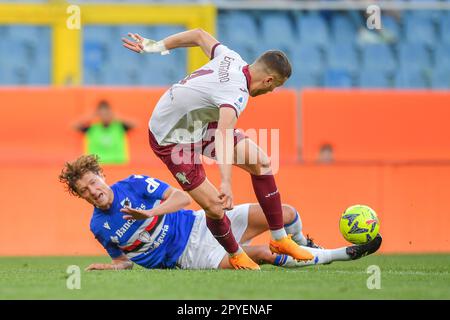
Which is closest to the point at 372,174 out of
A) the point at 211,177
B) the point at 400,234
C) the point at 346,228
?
the point at 400,234

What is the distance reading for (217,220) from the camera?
8.26 m

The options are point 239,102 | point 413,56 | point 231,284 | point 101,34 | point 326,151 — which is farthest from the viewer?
point 413,56

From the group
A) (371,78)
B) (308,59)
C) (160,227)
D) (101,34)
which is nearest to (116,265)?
(160,227)

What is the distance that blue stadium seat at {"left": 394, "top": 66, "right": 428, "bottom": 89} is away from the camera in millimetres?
16469

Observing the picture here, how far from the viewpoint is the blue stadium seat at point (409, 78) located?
16.5 m

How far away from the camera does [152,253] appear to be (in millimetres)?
8500

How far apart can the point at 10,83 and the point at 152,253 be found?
7.71 meters

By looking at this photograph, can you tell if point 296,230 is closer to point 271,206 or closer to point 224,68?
point 271,206

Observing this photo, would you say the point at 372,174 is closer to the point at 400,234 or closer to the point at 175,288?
the point at 400,234

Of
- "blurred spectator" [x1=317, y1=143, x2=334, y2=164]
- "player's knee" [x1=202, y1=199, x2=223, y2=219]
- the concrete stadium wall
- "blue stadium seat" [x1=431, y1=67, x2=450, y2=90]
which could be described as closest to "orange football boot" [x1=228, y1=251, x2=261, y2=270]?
"player's knee" [x1=202, y1=199, x2=223, y2=219]

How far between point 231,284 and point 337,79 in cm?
946

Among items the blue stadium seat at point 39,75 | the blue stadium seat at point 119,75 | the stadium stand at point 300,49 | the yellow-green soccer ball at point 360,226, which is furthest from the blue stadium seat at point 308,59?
the yellow-green soccer ball at point 360,226

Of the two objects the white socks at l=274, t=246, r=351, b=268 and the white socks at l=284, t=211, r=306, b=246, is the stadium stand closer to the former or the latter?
the white socks at l=284, t=211, r=306, b=246

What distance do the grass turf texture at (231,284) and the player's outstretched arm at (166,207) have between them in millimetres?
432
